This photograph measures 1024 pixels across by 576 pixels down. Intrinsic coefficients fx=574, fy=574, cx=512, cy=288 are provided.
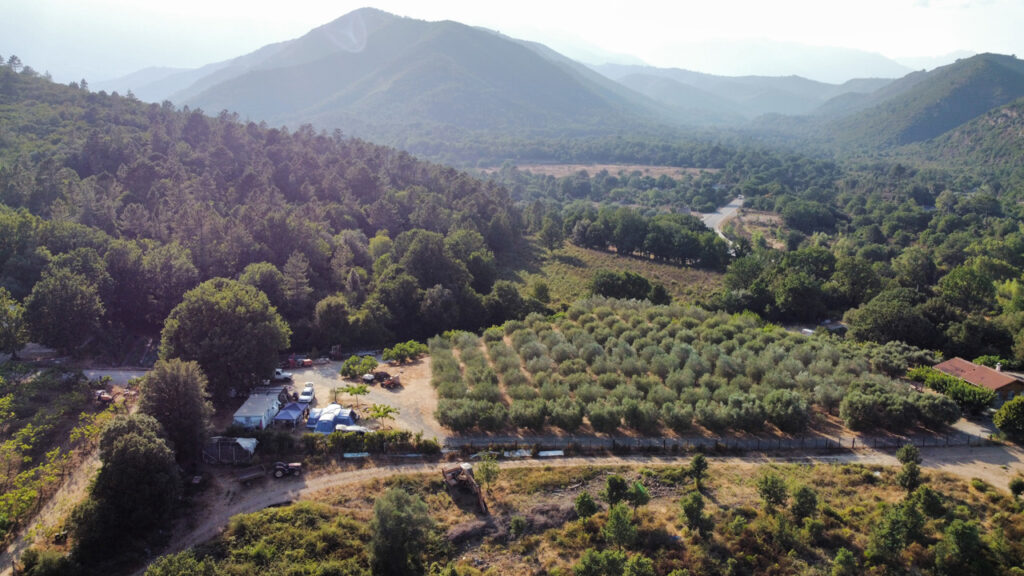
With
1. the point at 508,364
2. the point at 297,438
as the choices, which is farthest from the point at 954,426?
the point at 297,438

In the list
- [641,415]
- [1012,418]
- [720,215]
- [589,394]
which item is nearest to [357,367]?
[589,394]

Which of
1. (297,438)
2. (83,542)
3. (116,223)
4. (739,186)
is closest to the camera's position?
(83,542)

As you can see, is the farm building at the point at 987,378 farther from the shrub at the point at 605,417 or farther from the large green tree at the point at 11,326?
the large green tree at the point at 11,326

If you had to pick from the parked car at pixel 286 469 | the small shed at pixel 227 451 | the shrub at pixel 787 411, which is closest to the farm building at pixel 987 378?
the shrub at pixel 787 411

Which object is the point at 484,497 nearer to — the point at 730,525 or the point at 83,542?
the point at 730,525

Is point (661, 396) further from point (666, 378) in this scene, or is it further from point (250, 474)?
point (250, 474)
